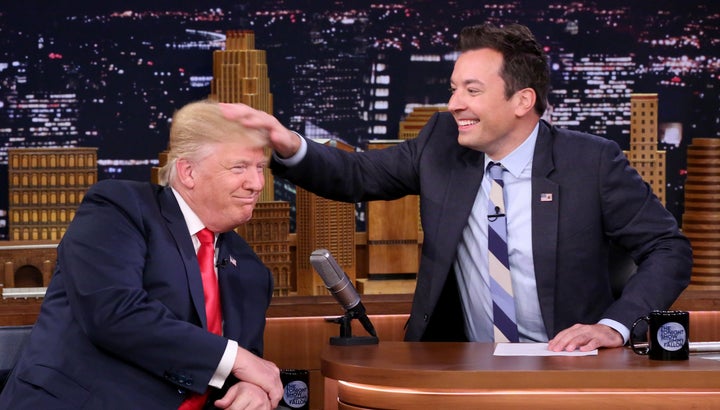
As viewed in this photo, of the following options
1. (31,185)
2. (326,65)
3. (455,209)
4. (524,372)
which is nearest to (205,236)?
(455,209)

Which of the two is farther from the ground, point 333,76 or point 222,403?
point 333,76

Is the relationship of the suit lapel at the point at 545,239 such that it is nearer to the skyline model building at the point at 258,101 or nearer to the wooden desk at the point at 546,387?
the wooden desk at the point at 546,387

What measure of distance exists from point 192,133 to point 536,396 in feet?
3.44

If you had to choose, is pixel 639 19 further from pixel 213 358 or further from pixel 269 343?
pixel 213 358

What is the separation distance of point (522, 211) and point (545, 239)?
11 cm

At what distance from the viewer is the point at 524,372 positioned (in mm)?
2375

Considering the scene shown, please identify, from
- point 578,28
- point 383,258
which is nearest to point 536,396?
point 383,258

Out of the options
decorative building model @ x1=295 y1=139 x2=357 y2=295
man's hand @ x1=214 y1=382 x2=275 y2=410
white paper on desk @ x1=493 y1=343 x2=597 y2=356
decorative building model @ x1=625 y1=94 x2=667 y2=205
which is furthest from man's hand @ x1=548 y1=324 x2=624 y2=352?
decorative building model @ x1=625 y1=94 x2=667 y2=205

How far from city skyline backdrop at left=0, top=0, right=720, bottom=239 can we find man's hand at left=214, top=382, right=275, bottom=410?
9.91 ft

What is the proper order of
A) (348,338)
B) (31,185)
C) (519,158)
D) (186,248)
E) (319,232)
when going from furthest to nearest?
(319,232) < (31,185) < (519,158) < (348,338) < (186,248)

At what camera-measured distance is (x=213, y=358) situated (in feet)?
8.46

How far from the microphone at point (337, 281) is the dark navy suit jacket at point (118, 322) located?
286 millimetres

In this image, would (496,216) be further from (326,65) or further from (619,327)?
(326,65)

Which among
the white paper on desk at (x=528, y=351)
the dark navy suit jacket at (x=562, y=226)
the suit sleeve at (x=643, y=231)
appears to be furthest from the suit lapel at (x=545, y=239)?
the white paper on desk at (x=528, y=351)
